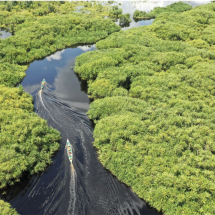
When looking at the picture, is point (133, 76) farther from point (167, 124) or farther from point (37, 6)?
point (37, 6)

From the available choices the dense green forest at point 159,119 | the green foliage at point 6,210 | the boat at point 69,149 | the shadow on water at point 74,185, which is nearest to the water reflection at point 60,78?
the dense green forest at point 159,119

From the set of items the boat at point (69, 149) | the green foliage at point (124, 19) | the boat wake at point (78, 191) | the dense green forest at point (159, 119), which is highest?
the green foliage at point (124, 19)

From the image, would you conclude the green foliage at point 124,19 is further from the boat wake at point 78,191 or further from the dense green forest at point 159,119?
the boat wake at point 78,191

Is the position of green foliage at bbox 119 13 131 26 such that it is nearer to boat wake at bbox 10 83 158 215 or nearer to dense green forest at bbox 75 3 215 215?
dense green forest at bbox 75 3 215 215

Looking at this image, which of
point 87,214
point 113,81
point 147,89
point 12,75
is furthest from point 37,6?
point 87,214

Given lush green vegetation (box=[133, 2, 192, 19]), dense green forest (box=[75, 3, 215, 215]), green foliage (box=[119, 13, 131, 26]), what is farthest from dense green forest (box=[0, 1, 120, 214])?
lush green vegetation (box=[133, 2, 192, 19])

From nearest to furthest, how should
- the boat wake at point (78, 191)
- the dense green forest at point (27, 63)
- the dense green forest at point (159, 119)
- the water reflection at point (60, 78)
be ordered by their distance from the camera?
the dense green forest at point (159, 119) → the boat wake at point (78, 191) → the dense green forest at point (27, 63) → the water reflection at point (60, 78)

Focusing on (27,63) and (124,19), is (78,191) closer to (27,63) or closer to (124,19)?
(27,63)
